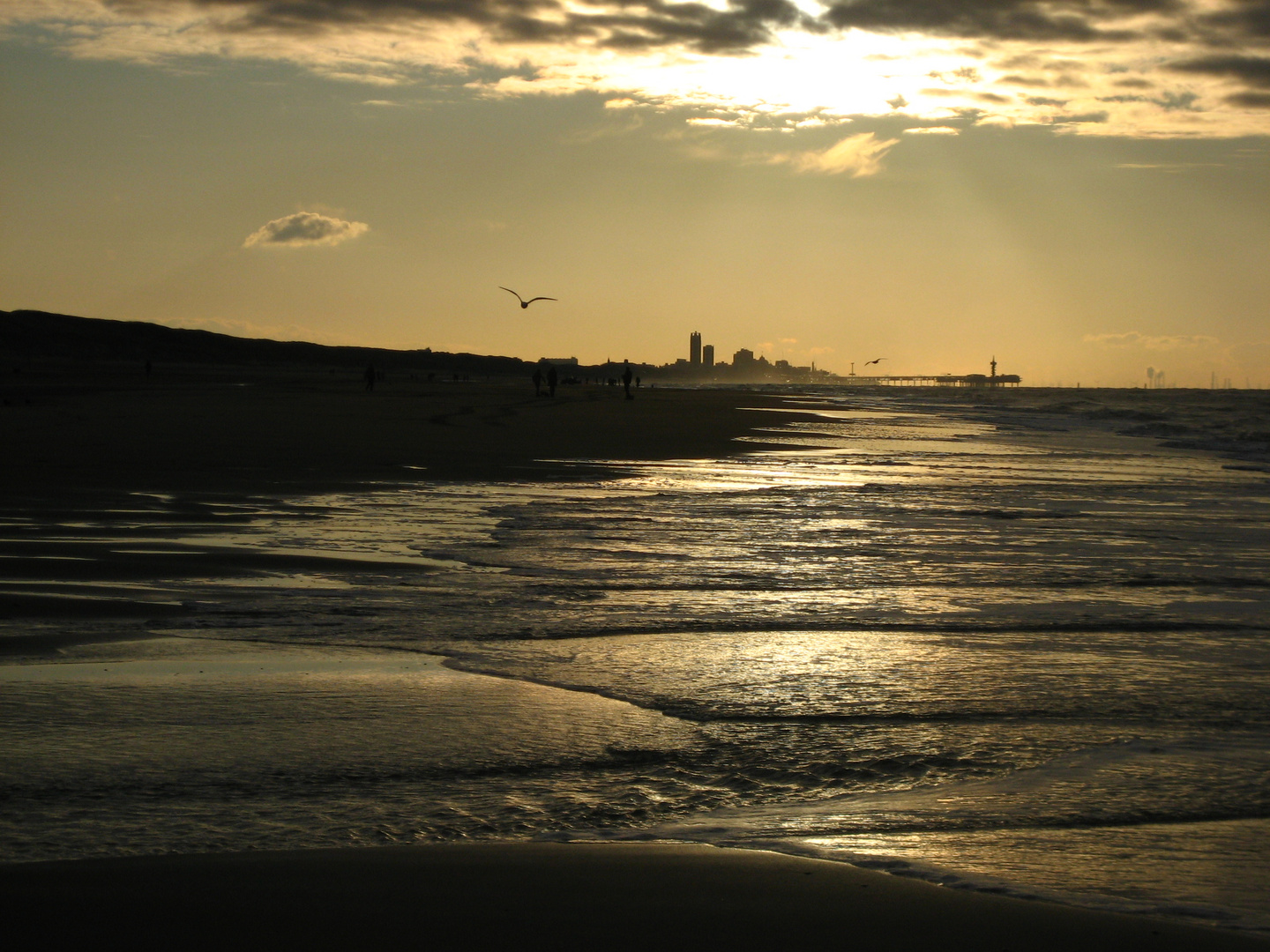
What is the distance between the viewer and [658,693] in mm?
5535

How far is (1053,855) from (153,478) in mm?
14231

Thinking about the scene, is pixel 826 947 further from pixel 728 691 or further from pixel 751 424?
pixel 751 424

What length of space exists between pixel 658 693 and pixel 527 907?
2.48 m

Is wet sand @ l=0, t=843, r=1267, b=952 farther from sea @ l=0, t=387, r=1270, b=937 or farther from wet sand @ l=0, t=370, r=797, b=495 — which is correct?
wet sand @ l=0, t=370, r=797, b=495

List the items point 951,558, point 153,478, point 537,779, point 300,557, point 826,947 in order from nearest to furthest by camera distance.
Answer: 1. point 826,947
2. point 537,779
3. point 300,557
4. point 951,558
5. point 153,478

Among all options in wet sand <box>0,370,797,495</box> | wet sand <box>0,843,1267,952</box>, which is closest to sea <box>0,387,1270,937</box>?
wet sand <box>0,843,1267,952</box>

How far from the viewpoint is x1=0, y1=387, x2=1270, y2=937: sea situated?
3.73 m

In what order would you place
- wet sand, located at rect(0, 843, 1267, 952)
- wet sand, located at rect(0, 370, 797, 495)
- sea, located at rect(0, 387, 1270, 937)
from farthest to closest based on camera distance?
wet sand, located at rect(0, 370, 797, 495) → sea, located at rect(0, 387, 1270, 937) → wet sand, located at rect(0, 843, 1267, 952)

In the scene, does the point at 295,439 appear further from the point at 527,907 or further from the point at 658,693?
the point at 527,907

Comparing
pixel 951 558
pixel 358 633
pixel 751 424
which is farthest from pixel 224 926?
pixel 751 424

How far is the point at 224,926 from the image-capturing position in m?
2.95

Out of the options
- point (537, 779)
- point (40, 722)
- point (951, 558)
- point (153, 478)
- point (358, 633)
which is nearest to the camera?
point (537, 779)

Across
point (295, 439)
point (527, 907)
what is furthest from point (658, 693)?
point (295, 439)

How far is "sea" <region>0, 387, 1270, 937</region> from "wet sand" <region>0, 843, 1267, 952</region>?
0.16m
